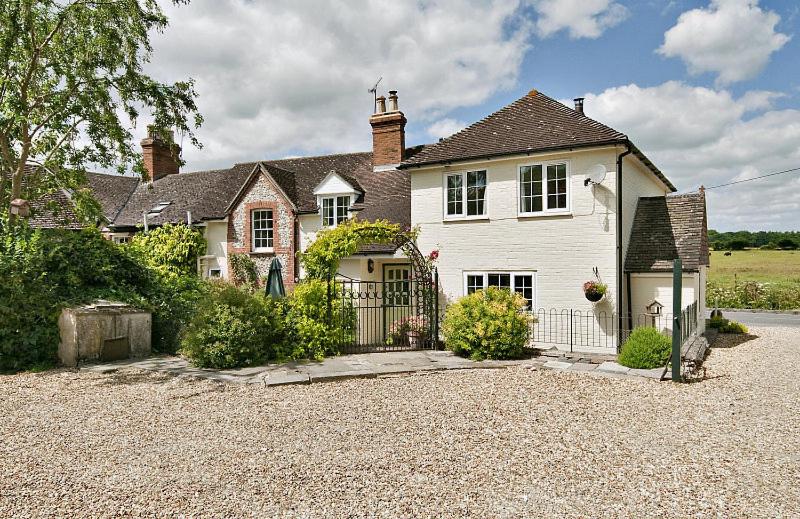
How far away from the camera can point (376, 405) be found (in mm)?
7746

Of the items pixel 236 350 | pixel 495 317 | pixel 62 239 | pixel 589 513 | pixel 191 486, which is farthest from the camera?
pixel 62 239

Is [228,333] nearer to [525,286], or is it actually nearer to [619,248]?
[525,286]

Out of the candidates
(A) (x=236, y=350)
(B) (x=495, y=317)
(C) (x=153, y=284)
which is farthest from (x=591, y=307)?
(C) (x=153, y=284)

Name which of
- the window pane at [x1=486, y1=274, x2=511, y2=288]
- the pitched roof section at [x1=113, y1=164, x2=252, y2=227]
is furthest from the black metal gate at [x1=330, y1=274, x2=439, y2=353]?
the pitched roof section at [x1=113, y1=164, x2=252, y2=227]

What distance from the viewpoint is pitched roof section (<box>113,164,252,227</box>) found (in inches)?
937

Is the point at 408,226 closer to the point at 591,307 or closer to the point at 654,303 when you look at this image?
the point at 591,307

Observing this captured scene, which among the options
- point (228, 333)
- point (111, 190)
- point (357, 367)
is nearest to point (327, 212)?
point (228, 333)

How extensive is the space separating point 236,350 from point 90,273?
190 inches

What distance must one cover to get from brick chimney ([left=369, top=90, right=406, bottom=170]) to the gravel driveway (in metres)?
12.9

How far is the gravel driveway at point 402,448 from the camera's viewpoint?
4574 mm

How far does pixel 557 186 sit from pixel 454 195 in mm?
3037

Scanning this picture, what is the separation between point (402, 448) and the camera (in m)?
5.89

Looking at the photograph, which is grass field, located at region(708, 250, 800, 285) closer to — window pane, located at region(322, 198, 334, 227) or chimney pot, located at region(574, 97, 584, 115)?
chimney pot, located at region(574, 97, 584, 115)

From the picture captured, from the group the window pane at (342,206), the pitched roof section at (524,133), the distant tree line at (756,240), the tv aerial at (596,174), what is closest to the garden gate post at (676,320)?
the tv aerial at (596,174)
